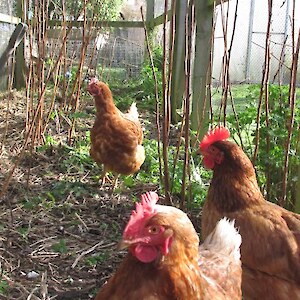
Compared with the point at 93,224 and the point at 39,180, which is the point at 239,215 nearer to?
the point at 93,224

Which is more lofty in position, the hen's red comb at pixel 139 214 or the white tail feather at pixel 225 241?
the hen's red comb at pixel 139 214

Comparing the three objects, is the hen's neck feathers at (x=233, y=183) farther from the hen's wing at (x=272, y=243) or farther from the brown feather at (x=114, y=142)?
the brown feather at (x=114, y=142)

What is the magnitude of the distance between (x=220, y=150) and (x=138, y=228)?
4.22ft

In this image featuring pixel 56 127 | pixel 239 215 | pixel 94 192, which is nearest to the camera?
pixel 239 215

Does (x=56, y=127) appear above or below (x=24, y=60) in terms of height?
below

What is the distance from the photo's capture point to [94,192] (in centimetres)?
448

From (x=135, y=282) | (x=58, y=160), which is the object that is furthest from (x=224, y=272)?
(x=58, y=160)

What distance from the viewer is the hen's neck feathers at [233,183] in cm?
275

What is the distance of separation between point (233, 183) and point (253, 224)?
291mm

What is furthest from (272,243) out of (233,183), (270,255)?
(233,183)

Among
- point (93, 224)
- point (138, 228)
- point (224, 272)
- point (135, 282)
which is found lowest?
point (93, 224)

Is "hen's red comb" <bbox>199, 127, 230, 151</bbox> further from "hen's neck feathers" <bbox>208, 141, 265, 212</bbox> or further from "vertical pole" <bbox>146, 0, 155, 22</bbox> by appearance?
"vertical pole" <bbox>146, 0, 155, 22</bbox>

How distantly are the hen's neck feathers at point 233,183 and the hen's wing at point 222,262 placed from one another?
499mm

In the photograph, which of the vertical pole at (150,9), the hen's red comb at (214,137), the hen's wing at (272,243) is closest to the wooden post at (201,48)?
the hen's red comb at (214,137)
